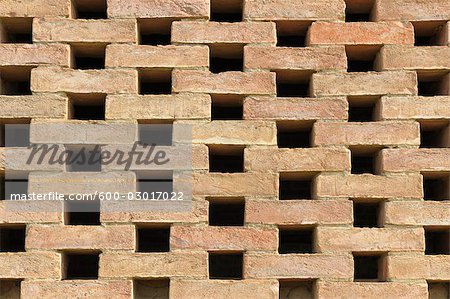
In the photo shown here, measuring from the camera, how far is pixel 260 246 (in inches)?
94.7

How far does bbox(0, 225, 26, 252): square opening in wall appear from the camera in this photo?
8.40ft

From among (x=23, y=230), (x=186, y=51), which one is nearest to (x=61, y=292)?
(x=23, y=230)

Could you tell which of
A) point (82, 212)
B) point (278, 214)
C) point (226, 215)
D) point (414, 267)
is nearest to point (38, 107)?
point (82, 212)

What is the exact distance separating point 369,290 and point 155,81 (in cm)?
126

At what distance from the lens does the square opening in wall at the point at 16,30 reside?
2.56 metres

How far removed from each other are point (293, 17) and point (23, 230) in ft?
4.90

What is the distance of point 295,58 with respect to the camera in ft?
8.23

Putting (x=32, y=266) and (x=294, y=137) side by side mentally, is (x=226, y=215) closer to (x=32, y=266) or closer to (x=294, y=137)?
(x=294, y=137)

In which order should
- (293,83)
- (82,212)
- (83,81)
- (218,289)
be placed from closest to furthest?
1. (218,289)
2. (83,81)
3. (82,212)
4. (293,83)

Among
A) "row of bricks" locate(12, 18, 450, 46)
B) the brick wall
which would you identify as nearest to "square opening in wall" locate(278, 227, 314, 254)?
the brick wall

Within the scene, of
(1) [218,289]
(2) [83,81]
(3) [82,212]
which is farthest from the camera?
(3) [82,212]

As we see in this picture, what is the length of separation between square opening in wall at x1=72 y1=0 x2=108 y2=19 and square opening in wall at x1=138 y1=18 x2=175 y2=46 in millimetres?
187

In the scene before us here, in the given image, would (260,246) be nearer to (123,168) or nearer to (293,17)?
(123,168)

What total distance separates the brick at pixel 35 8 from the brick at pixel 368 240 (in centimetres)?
139
